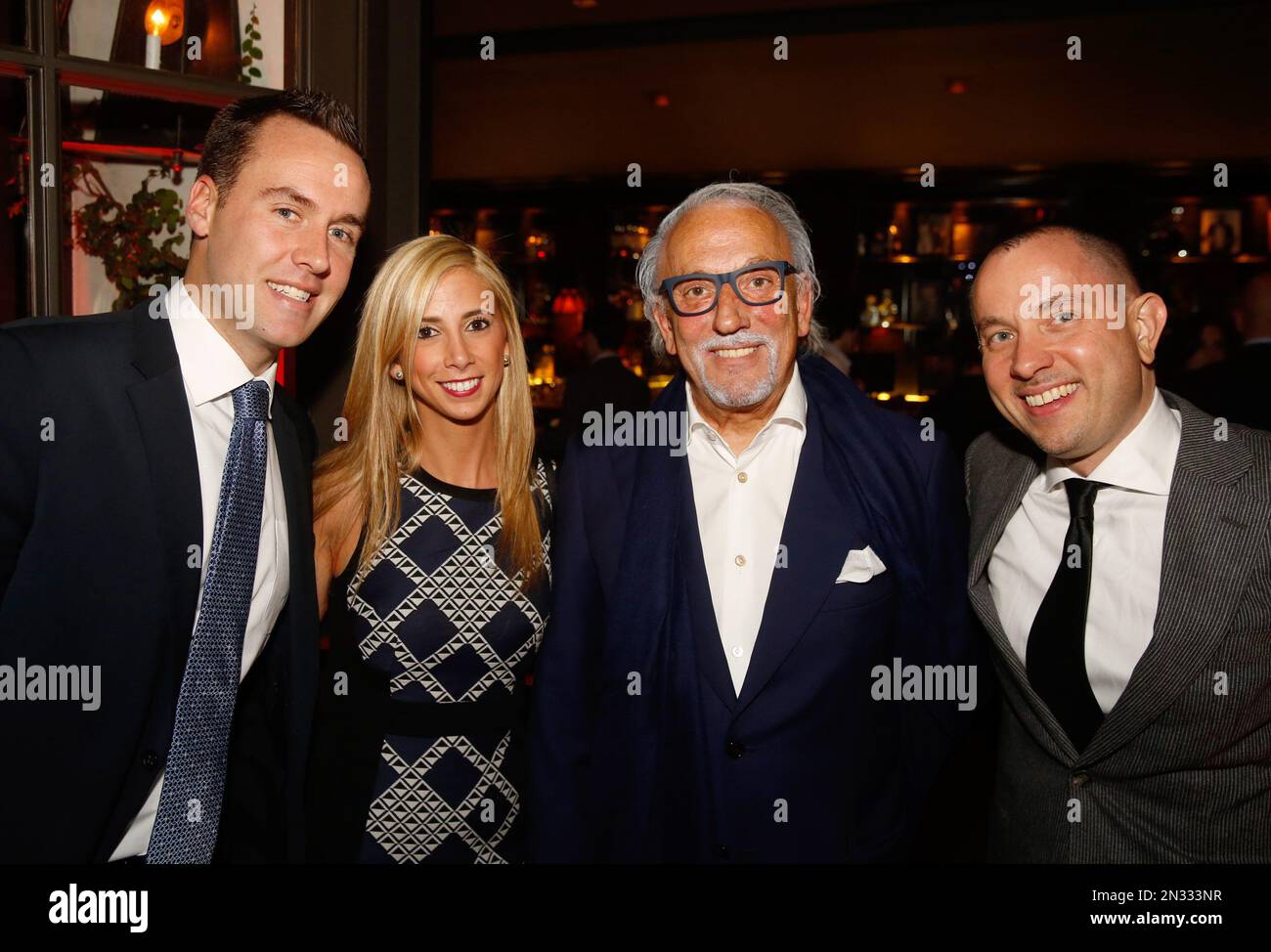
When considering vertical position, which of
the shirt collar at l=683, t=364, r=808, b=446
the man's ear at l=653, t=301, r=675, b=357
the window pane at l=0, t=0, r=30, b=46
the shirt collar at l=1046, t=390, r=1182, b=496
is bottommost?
the shirt collar at l=1046, t=390, r=1182, b=496

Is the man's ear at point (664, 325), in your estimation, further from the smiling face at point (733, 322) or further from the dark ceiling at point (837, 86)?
the dark ceiling at point (837, 86)

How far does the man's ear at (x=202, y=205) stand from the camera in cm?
177

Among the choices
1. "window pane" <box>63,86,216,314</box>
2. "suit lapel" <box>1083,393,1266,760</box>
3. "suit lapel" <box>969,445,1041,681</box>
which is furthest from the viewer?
"window pane" <box>63,86,216,314</box>

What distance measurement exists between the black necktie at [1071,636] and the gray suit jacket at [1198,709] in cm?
3

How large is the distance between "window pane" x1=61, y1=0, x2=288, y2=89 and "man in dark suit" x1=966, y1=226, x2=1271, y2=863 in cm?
185

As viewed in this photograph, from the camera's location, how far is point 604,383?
18.9ft

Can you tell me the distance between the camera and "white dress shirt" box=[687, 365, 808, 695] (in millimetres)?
1842

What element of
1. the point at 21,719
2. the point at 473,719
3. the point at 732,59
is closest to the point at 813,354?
the point at 473,719

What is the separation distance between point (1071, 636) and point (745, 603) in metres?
0.60

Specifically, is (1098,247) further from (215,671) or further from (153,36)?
(153,36)

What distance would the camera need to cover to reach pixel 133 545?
5.08ft

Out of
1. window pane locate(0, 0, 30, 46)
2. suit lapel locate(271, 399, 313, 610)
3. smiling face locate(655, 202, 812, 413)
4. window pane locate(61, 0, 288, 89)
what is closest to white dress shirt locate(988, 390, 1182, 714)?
smiling face locate(655, 202, 812, 413)

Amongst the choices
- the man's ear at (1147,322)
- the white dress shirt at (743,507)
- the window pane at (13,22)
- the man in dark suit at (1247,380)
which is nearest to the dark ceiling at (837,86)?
the man in dark suit at (1247,380)

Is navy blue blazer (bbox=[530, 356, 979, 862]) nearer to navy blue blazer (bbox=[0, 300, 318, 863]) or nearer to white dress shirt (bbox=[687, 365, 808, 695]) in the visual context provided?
white dress shirt (bbox=[687, 365, 808, 695])
